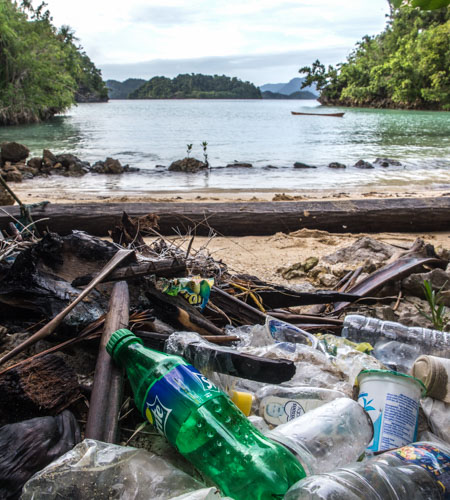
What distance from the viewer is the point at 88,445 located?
1.23 meters

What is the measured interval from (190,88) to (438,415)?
561 ft

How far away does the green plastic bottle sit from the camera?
1.12 m

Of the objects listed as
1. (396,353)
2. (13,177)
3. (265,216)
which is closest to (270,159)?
(13,177)

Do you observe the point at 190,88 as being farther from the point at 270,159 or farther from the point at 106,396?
the point at 106,396

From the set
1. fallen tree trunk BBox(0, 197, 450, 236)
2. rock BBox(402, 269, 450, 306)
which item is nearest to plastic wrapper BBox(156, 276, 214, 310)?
rock BBox(402, 269, 450, 306)

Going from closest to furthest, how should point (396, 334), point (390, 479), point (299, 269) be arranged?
point (390, 479)
point (396, 334)
point (299, 269)

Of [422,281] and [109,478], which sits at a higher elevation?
[109,478]

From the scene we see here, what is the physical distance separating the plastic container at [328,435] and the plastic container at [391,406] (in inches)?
3.5

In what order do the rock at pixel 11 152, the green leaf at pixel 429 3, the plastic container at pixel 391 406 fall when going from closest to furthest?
1. the green leaf at pixel 429 3
2. the plastic container at pixel 391 406
3. the rock at pixel 11 152

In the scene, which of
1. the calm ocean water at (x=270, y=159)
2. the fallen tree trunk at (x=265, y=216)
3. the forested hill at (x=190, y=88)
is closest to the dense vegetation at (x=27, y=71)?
the calm ocean water at (x=270, y=159)

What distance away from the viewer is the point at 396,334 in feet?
7.84

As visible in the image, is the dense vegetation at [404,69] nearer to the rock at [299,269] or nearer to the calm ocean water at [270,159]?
the calm ocean water at [270,159]

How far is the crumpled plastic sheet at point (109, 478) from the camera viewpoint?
1119mm

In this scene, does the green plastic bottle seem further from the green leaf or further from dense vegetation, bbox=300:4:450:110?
dense vegetation, bbox=300:4:450:110
